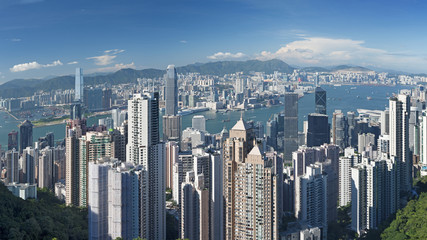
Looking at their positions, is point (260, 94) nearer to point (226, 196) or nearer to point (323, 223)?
point (323, 223)

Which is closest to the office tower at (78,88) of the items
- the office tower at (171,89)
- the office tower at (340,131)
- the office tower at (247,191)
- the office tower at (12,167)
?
the office tower at (171,89)

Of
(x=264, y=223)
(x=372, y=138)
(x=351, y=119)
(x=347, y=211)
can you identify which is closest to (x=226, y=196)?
(x=264, y=223)

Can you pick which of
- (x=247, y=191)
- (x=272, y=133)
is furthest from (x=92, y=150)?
(x=272, y=133)

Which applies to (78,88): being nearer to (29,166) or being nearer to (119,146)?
(29,166)

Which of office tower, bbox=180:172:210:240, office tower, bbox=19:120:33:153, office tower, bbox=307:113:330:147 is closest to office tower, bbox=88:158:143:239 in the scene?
office tower, bbox=180:172:210:240

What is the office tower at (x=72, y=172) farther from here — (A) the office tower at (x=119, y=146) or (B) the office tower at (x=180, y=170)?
(B) the office tower at (x=180, y=170)
